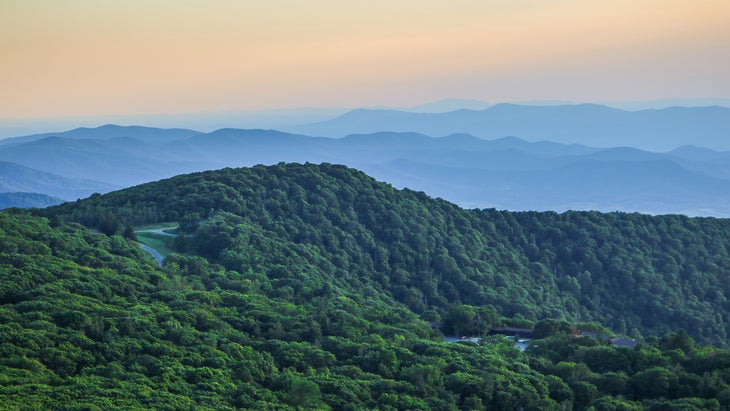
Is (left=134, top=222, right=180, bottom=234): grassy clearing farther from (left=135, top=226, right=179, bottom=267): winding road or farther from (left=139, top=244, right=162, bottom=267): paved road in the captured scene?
(left=139, top=244, right=162, bottom=267): paved road

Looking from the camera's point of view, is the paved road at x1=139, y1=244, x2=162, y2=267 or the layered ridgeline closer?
the layered ridgeline

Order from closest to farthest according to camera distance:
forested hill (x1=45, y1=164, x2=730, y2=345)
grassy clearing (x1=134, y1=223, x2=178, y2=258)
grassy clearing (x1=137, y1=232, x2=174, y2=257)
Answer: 1. grassy clearing (x1=137, y1=232, x2=174, y2=257)
2. grassy clearing (x1=134, y1=223, x2=178, y2=258)
3. forested hill (x1=45, y1=164, x2=730, y2=345)

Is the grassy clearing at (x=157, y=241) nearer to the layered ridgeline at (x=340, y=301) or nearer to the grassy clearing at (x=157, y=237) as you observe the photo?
the grassy clearing at (x=157, y=237)

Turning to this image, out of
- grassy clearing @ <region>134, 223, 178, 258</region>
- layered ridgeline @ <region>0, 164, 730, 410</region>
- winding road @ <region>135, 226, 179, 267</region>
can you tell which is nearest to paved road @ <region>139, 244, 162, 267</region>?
winding road @ <region>135, 226, 179, 267</region>

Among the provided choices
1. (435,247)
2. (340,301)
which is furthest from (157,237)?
(435,247)

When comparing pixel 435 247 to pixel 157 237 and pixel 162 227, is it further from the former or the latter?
pixel 157 237

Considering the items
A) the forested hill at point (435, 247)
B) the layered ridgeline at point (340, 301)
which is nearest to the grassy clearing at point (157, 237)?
the forested hill at point (435, 247)

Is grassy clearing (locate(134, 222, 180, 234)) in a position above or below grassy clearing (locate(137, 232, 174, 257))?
above
